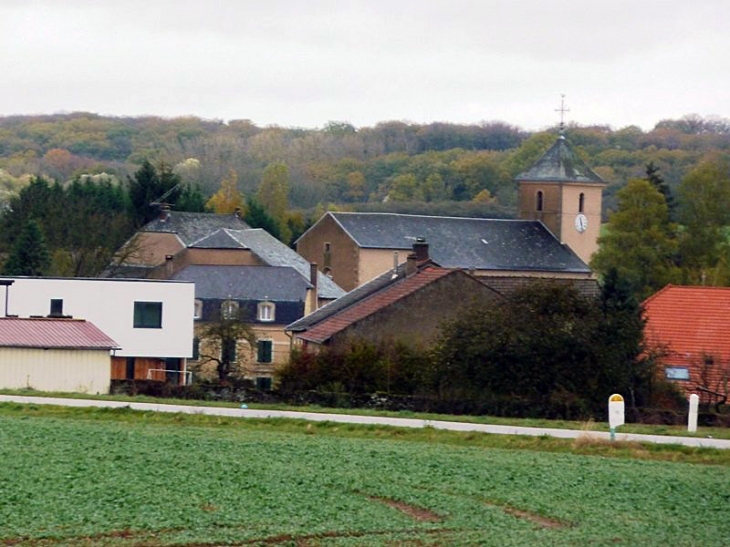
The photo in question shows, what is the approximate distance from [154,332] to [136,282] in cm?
193

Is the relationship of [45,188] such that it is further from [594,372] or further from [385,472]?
[385,472]

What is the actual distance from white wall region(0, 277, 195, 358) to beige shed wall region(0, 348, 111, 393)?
44.2 ft

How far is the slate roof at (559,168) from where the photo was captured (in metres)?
99.9

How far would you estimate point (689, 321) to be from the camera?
48.8 m

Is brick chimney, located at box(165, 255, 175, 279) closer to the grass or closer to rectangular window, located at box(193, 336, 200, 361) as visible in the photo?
rectangular window, located at box(193, 336, 200, 361)

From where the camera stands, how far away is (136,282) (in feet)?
180

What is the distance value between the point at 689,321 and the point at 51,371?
20898 millimetres

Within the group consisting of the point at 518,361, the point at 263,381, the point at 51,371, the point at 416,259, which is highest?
the point at 416,259

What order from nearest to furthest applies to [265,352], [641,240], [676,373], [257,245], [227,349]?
[676,373]
[227,349]
[265,352]
[257,245]
[641,240]

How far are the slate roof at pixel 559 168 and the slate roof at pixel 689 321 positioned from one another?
163 ft

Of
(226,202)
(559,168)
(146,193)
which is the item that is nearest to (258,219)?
(146,193)

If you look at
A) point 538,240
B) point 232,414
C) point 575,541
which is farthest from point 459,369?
point 538,240

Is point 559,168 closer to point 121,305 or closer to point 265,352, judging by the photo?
point 265,352

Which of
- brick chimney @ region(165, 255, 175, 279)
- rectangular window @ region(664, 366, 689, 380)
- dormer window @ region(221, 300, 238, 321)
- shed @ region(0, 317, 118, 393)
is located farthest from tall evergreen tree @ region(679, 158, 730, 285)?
shed @ region(0, 317, 118, 393)
